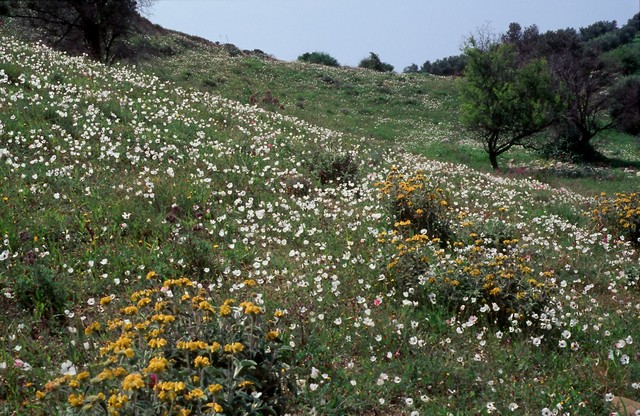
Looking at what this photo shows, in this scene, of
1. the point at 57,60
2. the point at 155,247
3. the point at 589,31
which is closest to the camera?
the point at 155,247

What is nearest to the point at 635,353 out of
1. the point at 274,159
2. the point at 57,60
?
the point at 274,159

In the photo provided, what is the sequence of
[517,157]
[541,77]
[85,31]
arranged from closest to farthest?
[85,31]
[541,77]
[517,157]

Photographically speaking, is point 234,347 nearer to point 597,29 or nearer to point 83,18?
point 83,18

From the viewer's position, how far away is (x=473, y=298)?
5250mm

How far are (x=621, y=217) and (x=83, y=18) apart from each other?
70.1 ft

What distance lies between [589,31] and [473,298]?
101 meters

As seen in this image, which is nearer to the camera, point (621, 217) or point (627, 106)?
point (621, 217)

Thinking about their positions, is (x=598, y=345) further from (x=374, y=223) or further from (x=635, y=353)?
(x=374, y=223)

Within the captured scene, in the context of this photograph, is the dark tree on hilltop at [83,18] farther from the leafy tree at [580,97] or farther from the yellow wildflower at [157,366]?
the leafy tree at [580,97]

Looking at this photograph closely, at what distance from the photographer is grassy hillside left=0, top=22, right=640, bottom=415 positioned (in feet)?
12.1

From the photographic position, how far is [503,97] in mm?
24078

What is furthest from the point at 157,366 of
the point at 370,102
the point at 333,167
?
the point at 370,102

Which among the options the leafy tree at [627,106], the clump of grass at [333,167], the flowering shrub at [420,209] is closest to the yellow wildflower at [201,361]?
the flowering shrub at [420,209]

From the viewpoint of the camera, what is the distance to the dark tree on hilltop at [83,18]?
21984 millimetres
